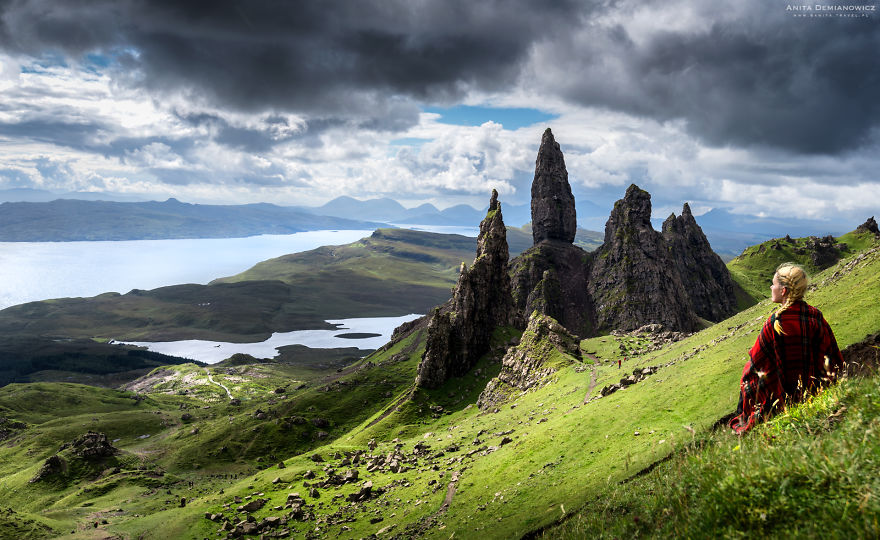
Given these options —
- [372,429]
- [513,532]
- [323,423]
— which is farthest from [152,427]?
[513,532]

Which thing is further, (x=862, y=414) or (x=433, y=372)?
(x=433, y=372)

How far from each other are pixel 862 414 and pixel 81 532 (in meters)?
96.2

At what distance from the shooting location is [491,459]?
5019 cm

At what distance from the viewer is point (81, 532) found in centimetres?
7000

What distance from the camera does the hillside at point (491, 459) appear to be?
542 inches

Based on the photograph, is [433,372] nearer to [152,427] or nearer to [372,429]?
[372,429]

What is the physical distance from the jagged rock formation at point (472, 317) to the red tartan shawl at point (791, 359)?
110561 mm

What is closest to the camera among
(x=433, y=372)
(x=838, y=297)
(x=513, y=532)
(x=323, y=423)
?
(x=513, y=532)

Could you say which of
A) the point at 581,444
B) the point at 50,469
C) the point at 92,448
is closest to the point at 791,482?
the point at 581,444

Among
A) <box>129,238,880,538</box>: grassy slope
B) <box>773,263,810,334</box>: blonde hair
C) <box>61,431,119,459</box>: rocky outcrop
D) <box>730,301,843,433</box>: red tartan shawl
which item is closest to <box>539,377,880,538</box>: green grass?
<box>730,301,843,433</box>: red tartan shawl

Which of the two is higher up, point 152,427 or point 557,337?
point 557,337

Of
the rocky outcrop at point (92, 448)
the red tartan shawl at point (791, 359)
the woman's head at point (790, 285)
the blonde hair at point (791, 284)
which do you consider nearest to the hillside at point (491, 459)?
the red tartan shawl at point (791, 359)

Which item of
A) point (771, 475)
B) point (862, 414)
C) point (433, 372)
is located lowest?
point (433, 372)

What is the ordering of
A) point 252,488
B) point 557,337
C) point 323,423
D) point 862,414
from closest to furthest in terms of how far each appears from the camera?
point 862,414
point 252,488
point 557,337
point 323,423
